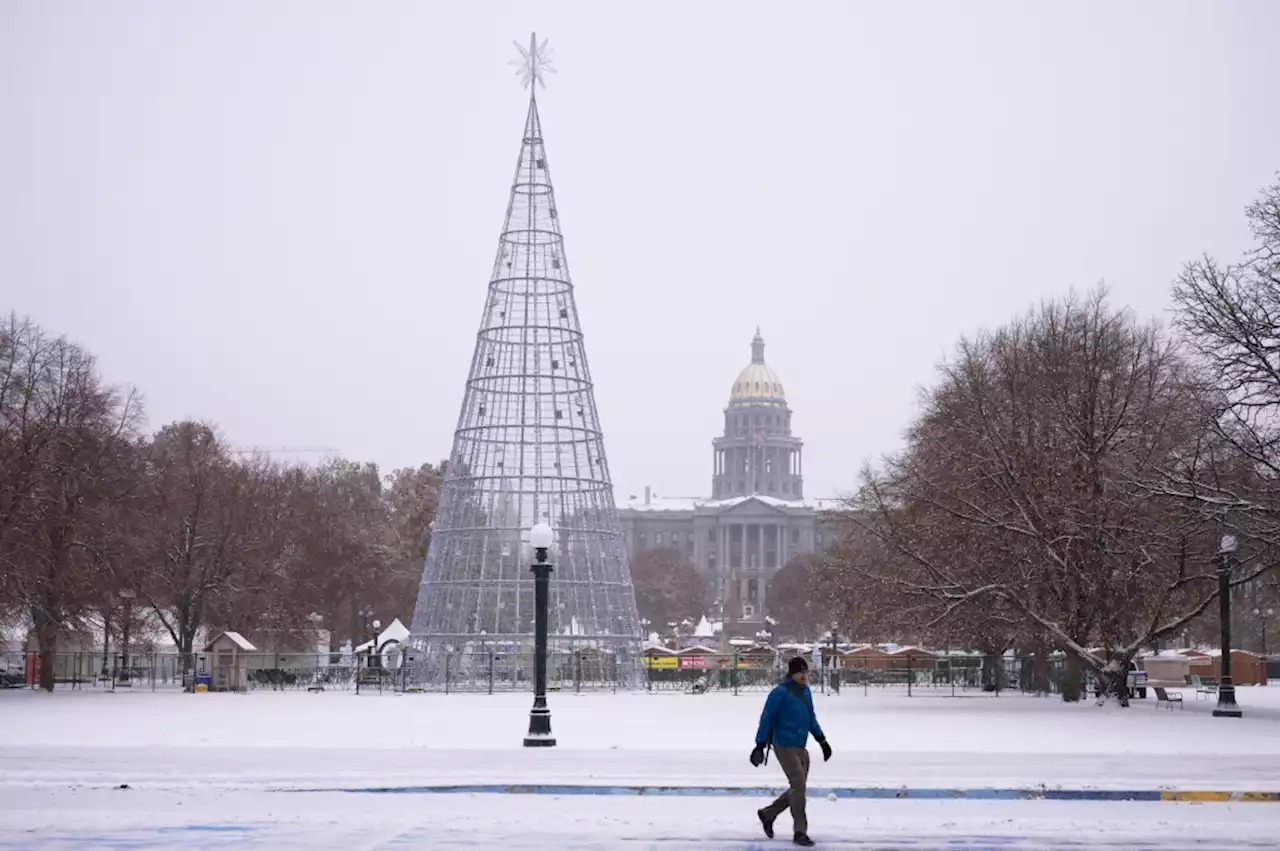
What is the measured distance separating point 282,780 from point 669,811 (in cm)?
534

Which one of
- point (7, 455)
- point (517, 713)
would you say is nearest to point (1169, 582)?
point (517, 713)

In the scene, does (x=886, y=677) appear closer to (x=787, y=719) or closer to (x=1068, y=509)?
(x=1068, y=509)

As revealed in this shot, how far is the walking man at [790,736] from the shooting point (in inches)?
573

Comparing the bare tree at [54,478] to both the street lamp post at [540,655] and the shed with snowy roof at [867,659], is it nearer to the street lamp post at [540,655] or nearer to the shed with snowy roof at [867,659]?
the street lamp post at [540,655]

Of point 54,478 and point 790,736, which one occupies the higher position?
point 54,478

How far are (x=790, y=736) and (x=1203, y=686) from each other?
49.2m

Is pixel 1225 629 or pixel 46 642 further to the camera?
pixel 46 642

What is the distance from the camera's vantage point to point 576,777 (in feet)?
65.2

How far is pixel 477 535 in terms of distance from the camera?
5109cm

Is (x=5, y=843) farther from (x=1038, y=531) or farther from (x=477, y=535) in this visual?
(x=477, y=535)

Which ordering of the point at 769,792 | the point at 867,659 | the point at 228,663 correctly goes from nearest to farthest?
the point at 769,792 < the point at 228,663 < the point at 867,659

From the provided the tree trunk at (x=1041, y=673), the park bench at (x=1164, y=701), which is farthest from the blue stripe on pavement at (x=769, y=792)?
the tree trunk at (x=1041, y=673)

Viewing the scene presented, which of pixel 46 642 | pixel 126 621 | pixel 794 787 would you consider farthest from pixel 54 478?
pixel 794 787

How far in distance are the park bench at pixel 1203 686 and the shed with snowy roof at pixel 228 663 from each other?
3153 centimetres
